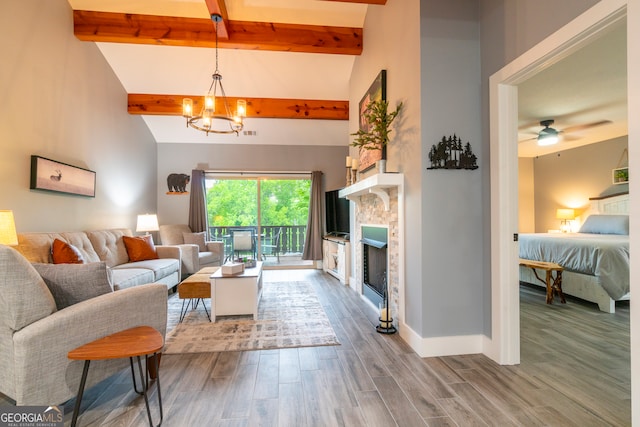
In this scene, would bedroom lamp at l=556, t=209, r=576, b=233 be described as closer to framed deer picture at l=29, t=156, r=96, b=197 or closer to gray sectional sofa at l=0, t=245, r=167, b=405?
gray sectional sofa at l=0, t=245, r=167, b=405

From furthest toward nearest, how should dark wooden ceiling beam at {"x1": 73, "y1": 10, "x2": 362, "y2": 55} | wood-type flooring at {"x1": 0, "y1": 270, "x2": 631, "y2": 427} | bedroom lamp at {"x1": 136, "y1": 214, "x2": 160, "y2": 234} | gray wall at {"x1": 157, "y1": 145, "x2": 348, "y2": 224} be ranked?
gray wall at {"x1": 157, "y1": 145, "x2": 348, "y2": 224} < bedroom lamp at {"x1": 136, "y1": 214, "x2": 160, "y2": 234} < dark wooden ceiling beam at {"x1": 73, "y1": 10, "x2": 362, "y2": 55} < wood-type flooring at {"x1": 0, "y1": 270, "x2": 631, "y2": 427}

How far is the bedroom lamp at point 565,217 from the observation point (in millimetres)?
6141

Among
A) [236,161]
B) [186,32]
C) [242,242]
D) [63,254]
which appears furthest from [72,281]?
[236,161]

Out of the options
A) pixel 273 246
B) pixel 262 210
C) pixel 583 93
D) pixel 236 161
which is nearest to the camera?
pixel 583 93

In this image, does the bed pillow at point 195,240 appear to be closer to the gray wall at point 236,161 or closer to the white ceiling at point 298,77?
the gray wall at point 236,161

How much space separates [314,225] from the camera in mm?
6625

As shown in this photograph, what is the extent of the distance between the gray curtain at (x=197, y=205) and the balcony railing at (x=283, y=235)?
0.38m

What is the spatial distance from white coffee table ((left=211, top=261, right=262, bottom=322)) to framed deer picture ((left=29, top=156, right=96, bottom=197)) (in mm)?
2048

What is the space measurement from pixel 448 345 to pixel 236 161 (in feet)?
17.5

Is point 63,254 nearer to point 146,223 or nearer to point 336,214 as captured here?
point 146,223

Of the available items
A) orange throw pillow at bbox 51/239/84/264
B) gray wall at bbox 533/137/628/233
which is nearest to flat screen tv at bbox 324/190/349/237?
orange throw pillow at bbox 51/239/84/264

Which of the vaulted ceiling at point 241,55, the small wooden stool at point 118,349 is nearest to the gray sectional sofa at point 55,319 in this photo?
the small wooden stool at point 118,349

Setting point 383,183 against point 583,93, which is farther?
point 583,93

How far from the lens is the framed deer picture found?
3236 mm
